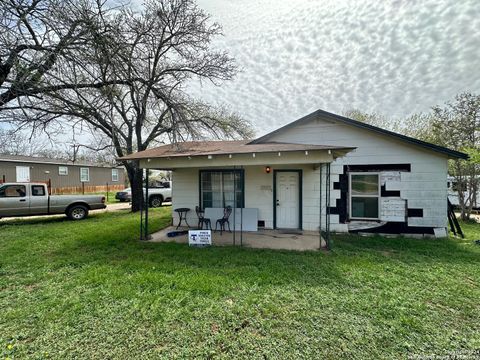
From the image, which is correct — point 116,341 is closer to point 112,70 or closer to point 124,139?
point 112,70

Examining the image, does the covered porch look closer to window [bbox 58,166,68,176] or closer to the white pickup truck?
the white pickup truck

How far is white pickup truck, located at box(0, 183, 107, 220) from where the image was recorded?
868cm

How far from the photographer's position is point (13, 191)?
878 cm

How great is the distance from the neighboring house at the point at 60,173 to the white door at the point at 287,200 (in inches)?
798

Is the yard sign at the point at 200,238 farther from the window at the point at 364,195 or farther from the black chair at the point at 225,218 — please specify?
the window at the point at 364,195

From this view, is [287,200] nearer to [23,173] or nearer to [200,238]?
[200,238]

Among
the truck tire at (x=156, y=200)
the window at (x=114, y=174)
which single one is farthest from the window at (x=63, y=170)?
the truck tire at (x=156, y=200)

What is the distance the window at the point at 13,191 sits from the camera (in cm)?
862

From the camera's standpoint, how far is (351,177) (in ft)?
23.7

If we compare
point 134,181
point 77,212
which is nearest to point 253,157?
point 134,181

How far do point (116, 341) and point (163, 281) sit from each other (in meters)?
1.37

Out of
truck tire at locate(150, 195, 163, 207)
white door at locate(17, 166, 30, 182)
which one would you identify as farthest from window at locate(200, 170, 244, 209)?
white door at locate(17, 166, 30, 182)

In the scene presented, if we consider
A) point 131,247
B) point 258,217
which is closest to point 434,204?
point 258,217

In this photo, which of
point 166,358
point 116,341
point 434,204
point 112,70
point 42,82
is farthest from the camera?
point 434,204
